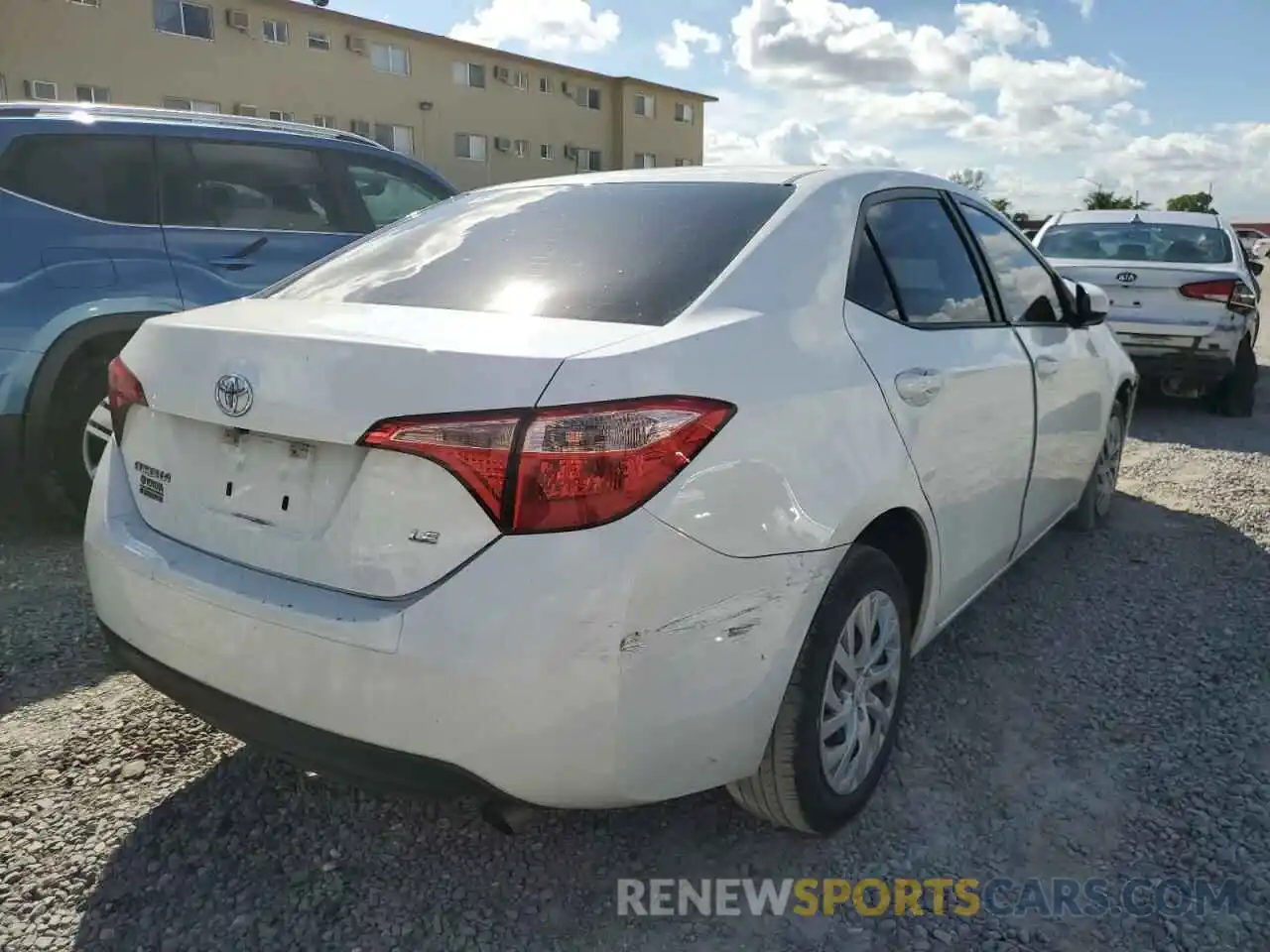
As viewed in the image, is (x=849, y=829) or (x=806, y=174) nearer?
(x=849, y=829)

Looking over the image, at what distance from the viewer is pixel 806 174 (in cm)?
267

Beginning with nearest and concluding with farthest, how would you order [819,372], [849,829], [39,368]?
[819,372] → [849,829] → [39,368]

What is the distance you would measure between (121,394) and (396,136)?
29.5m

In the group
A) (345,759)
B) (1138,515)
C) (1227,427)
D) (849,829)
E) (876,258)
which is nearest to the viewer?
(345,759)

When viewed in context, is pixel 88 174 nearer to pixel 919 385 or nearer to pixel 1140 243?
pixel 919 385

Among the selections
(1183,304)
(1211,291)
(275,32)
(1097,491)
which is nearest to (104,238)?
(1097,491)

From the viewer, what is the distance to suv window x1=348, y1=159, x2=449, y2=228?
5.37m

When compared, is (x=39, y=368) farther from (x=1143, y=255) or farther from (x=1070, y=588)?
(x=1143, y=255)

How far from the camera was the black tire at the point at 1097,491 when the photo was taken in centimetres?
468

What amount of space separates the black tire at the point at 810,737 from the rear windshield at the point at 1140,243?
689 centimetres

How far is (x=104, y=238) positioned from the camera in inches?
167

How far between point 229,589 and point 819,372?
1352 millimetres

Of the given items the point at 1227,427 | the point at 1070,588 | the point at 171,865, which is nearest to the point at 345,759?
the point at 171,865

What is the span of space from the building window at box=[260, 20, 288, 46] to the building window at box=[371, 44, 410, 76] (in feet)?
9.85
